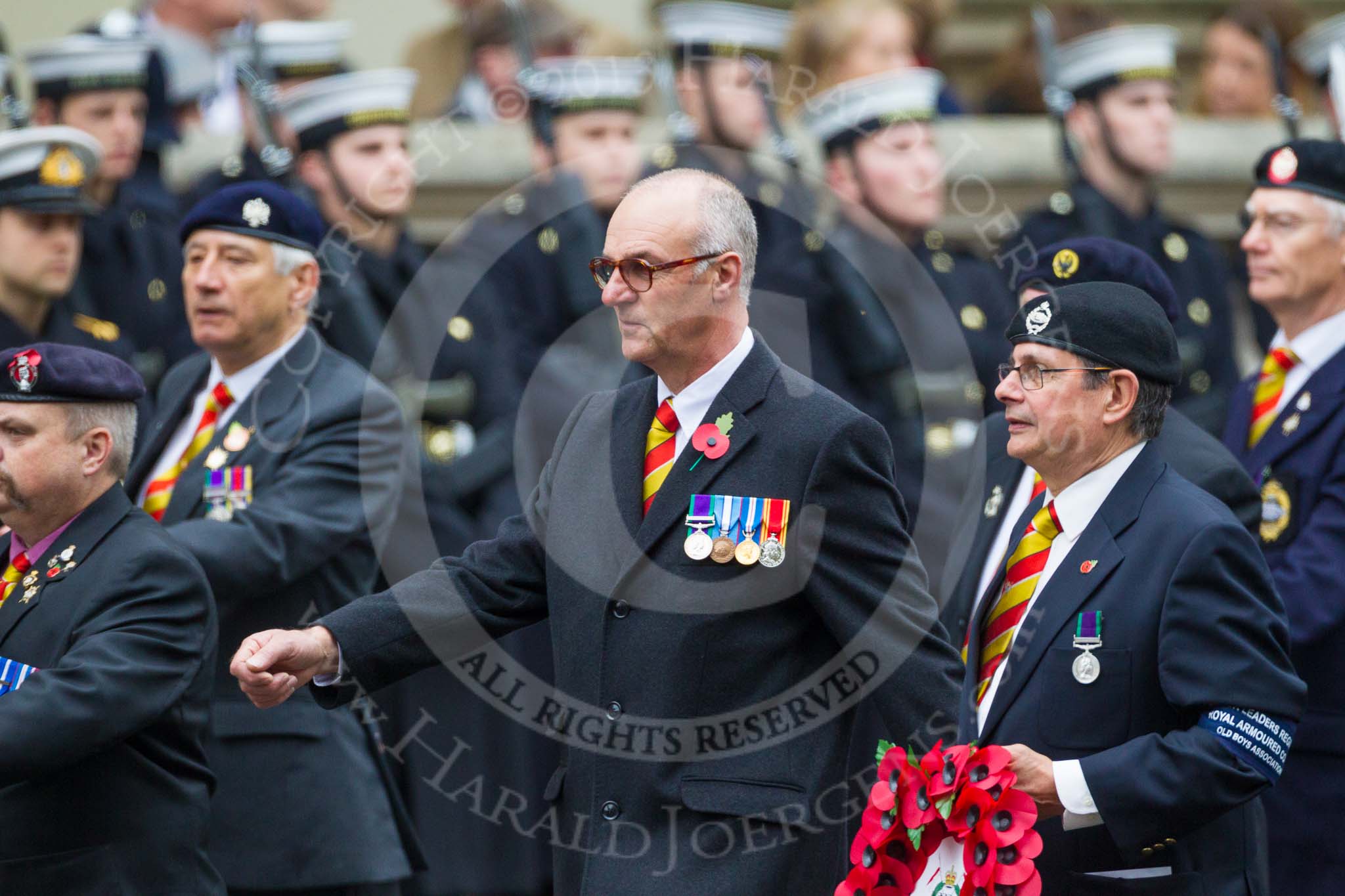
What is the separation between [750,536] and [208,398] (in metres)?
2.23

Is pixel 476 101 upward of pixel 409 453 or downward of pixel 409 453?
upward

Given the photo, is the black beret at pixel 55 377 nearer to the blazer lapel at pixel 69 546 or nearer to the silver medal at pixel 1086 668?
the blazer lapel at pixel 69 546

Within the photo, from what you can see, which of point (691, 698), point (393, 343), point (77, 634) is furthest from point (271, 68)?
point (691, 698)

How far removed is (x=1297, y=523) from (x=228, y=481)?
2967 millimetres

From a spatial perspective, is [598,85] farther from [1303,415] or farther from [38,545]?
[38,545]

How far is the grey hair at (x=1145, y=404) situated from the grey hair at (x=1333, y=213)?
1834mm

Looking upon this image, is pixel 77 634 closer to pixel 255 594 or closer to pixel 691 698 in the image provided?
pixel 255 594

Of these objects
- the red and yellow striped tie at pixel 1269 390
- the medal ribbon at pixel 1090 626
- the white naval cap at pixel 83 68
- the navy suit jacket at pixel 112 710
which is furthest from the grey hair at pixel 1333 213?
the white naval cap at pixel 83 68

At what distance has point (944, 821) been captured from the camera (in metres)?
4.26

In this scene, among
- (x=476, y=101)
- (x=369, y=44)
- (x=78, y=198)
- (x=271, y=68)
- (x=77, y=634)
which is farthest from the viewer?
(x=369, y=44)

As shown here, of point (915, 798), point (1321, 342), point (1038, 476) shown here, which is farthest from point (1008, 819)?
point (1321, 342)

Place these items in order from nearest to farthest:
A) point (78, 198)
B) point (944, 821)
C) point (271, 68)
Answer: point (944, 821) < point (78, 198) < point (271, 68)

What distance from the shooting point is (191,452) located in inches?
232

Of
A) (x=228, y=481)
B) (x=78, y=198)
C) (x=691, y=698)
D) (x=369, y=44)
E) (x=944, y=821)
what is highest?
(x=369, y=44)
